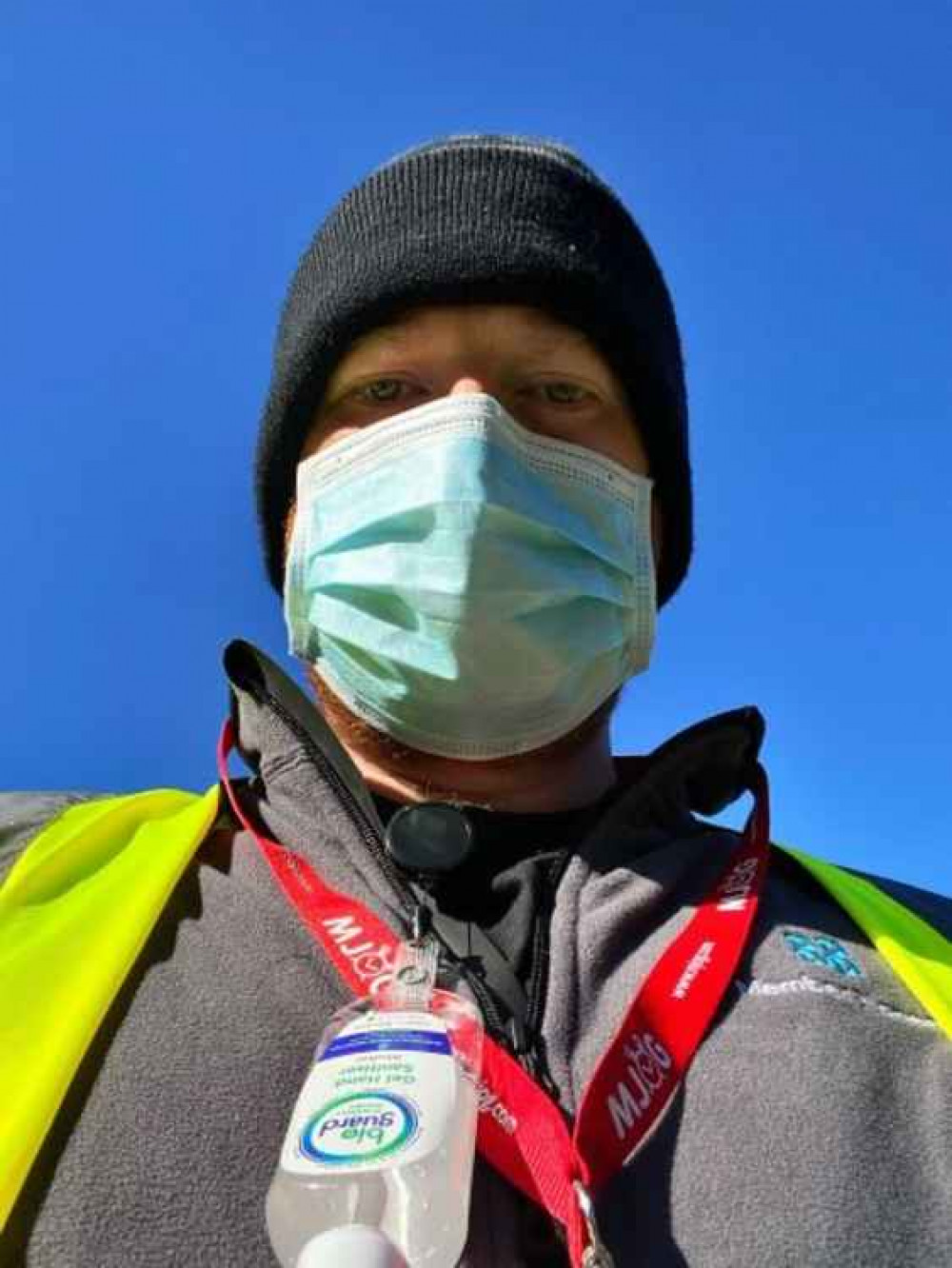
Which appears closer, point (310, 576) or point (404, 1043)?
point (404, 1043)

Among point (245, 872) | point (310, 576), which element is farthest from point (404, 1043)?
point (310, 576)

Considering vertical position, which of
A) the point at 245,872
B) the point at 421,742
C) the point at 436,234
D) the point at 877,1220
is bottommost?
the point at 877,1220

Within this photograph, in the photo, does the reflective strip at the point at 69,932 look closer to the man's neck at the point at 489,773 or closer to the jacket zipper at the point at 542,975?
the man's neck at the point at 489,773

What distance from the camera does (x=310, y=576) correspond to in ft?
→ 8.51

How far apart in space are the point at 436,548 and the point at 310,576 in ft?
1.20

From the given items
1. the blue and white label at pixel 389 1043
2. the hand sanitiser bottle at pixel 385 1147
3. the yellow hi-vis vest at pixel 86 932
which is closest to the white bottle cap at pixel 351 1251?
the hand sanitiser bottle at pixel 385 1147

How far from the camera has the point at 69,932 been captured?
5.28ft

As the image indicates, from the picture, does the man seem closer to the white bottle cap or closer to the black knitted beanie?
the black knitted beanie

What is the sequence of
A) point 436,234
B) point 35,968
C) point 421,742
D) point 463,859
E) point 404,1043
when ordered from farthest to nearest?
point 436,234, point 421,742, point 463,859, point 35,968, point 404,1043

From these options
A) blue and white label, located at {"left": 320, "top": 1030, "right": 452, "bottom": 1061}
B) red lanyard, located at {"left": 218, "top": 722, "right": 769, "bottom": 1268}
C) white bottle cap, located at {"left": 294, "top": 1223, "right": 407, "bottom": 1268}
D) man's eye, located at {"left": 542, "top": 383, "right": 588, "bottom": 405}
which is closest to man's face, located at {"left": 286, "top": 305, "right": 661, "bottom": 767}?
man's eye, located at {"left": 542, "top": 383, "right": 588, "bottom": 405}

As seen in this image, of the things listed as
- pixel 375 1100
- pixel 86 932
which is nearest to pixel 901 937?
pixel 375 1100

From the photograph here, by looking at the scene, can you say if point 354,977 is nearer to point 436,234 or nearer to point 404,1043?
point 404,1043

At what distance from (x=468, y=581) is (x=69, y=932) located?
1.06 metres

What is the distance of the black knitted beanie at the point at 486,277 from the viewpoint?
278 cm
